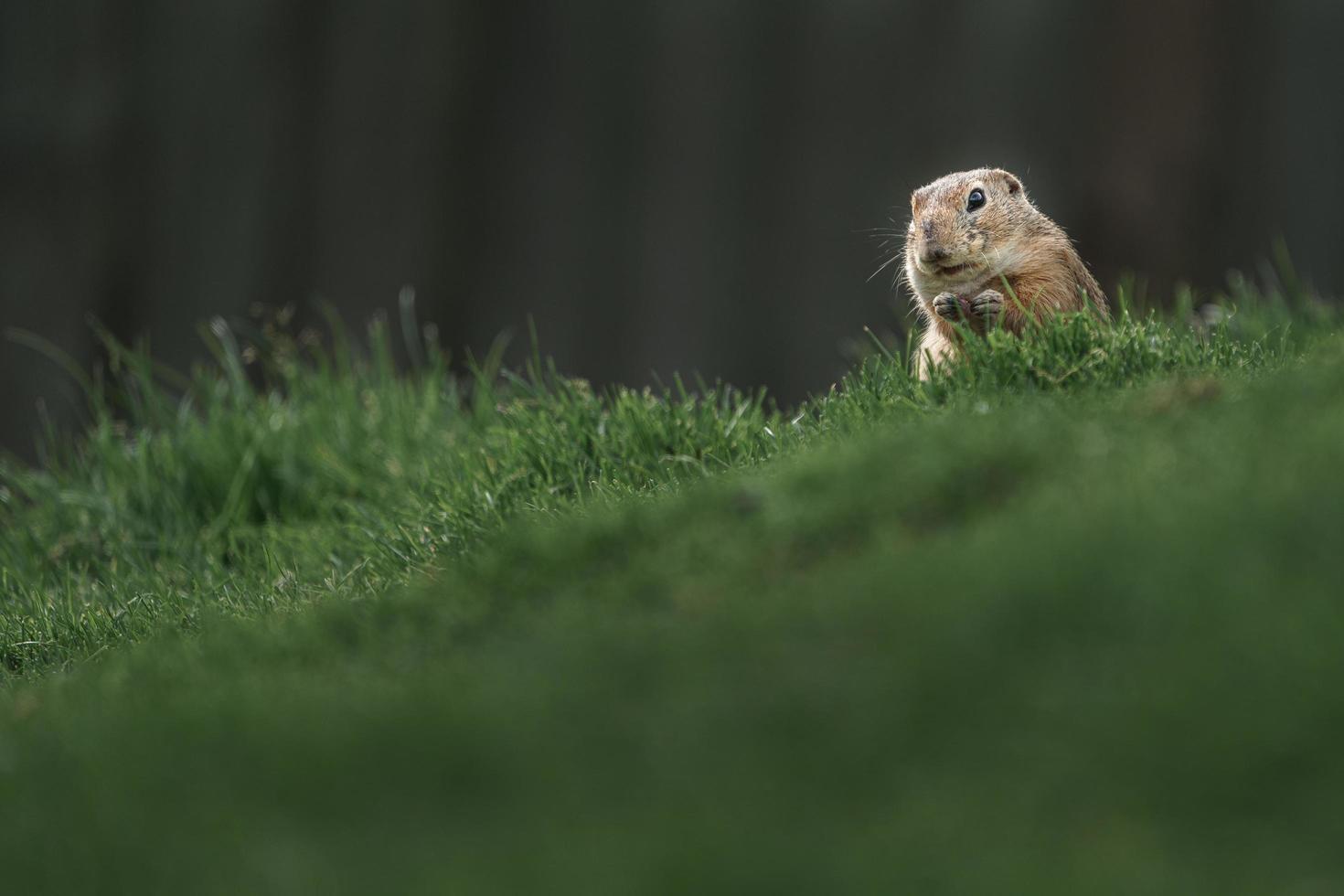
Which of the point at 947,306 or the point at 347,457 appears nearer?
the point at 947,306

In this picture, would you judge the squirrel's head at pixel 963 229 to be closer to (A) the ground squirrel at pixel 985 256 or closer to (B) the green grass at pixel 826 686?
(A) the ground squirrel at pixel 985 256

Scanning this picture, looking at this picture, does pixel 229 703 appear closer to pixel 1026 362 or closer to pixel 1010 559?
pixel 1010 559

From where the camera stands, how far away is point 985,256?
5.27m

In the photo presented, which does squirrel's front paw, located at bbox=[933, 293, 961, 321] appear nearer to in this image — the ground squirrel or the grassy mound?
the ground squirrel

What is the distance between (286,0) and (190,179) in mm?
974

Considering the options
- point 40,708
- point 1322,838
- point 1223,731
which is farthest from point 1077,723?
point 40,708

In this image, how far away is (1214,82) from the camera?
6.66 m

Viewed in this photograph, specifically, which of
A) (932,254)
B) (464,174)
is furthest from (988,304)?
(464,174)

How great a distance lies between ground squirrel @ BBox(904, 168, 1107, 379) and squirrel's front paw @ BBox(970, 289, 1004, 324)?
0.07 m

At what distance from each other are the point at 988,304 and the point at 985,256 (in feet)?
1.48

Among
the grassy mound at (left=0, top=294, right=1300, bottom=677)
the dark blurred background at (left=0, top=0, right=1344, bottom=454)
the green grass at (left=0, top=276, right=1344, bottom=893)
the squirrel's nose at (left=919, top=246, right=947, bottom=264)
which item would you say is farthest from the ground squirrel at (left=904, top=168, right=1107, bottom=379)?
the dark blurred background at (left=0, top=0, right=1344, bottom=454)

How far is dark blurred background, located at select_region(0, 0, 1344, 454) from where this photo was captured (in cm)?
716

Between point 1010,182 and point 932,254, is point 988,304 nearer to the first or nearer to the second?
point 932,254

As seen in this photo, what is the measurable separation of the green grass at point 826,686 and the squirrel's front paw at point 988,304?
0.70m
